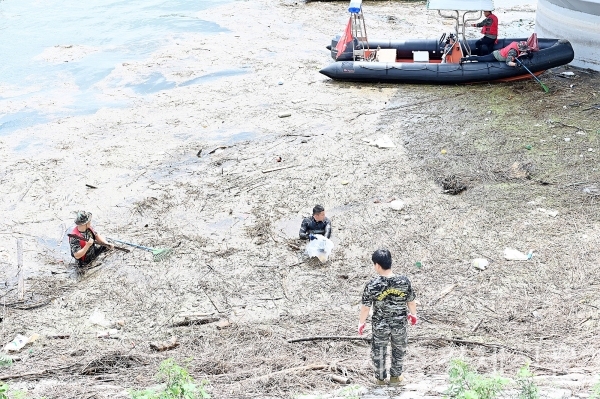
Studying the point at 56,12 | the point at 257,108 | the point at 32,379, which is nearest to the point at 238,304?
the point at 32,379

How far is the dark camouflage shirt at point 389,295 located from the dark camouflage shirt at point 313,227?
277cm

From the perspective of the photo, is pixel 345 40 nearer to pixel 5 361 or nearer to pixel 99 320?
pixel 99 320

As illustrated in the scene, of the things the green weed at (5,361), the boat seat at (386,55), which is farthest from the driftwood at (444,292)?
the boat seat at (386,55)

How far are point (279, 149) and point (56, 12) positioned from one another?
1292cm

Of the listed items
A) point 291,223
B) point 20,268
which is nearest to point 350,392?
point 291,223

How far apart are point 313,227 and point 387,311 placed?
2.86 metres

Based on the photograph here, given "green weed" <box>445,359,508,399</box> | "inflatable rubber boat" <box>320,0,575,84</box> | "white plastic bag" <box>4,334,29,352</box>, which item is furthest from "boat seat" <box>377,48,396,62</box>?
"green weed" <box>445,359,508,399</box>

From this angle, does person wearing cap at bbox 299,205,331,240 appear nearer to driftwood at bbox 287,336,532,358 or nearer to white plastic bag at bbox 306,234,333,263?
white plastic bag at bbox 306,234,333,263

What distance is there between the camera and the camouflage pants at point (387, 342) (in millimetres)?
4805

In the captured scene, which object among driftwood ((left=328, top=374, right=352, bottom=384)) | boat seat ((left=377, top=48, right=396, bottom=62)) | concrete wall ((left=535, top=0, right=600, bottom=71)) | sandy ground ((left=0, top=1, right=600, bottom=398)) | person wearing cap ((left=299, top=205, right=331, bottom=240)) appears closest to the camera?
driftwood ((left=328, top=374, right=352, bottom=384))

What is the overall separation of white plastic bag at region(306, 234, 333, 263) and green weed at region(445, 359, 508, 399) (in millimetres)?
3213

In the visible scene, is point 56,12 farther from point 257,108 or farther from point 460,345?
point 460,345

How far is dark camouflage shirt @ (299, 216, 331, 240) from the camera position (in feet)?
24.7

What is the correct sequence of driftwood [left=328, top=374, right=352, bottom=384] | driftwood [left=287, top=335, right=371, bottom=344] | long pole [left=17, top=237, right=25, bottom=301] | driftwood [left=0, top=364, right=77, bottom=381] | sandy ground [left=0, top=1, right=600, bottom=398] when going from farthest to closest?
long pole [left=17, top=237, right=25, bottom=301] < driftwood [left=287, top=335, right=371, bottom=344] < sandy ground [left=0, top=1, right=600, bottom=398] < driftwood [left=0, top=364, right=77, bottom=381] < driftwood [left=328, top=374, right=352, bottom=384]
